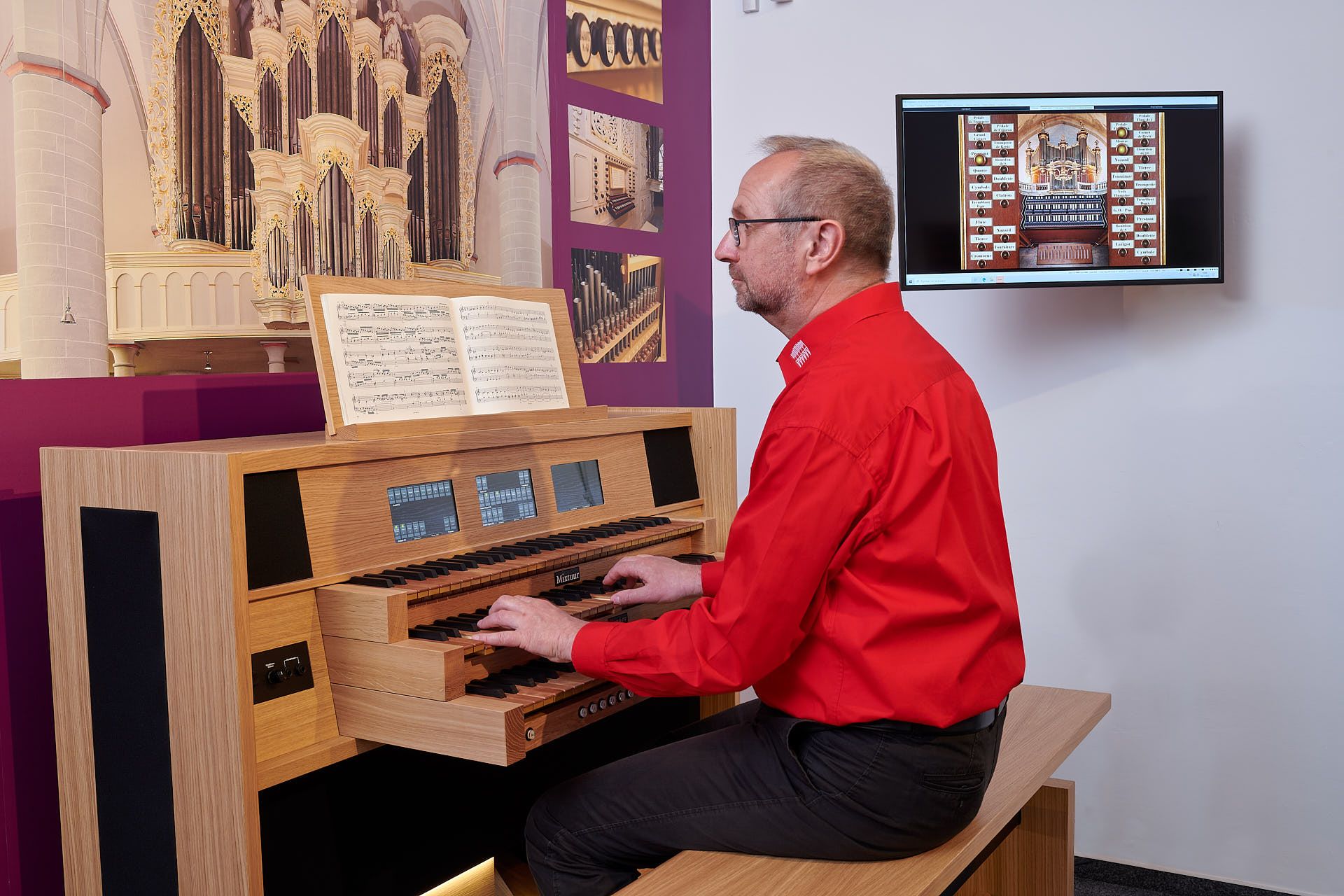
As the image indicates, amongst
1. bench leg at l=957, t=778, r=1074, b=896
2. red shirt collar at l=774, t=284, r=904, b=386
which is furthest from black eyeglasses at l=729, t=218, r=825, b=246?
bench leg at l=957, t=778, r=1074, b=896

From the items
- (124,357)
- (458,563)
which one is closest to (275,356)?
(124,357)

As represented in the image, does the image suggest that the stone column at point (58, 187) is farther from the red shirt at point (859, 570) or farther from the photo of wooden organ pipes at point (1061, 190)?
the photo of wooden organ pipes at point (1061, 190)

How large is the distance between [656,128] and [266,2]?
162cm

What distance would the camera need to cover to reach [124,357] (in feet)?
7.30

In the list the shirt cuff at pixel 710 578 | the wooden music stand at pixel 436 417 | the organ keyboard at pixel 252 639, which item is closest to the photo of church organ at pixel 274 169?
the wooden music stand at pixel 436 417

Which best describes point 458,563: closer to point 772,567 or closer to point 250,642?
point 250,642

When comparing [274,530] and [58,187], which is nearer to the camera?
[274,530]

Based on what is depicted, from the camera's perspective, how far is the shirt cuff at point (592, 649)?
5.78 feet

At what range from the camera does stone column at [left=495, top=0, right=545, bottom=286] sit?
3.18 metres

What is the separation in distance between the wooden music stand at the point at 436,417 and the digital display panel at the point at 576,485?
11cm

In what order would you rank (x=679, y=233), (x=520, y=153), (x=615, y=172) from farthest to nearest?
(x=679, y=233), (x=615, y=172), (x=520, y=153)

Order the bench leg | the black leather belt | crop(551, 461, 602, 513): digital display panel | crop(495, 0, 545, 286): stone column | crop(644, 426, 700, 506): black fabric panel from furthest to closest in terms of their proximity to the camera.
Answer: crop(495, 0, 545, 286): stone column
crop(644, 426, 700, 506): black fabric panel
the bench leg
crop(551, 461, 602, 513): digital display panel
the black leather belt

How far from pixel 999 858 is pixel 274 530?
1.93m

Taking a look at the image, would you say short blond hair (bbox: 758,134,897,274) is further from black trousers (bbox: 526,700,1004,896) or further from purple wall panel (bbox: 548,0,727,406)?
purple wall panel (bbox: 548,0,727,406)
